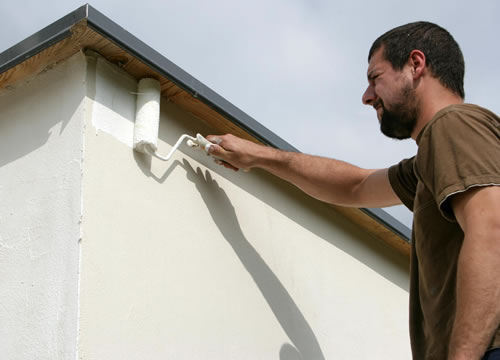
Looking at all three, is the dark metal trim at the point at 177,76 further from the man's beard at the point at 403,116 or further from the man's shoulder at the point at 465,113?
the man's shoulder at the point at 465,113

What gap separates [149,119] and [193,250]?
62 centimetres

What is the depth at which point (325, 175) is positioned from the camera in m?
4.05

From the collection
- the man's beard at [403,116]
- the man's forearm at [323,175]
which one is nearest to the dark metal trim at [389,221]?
the man's forearm at [323,175]

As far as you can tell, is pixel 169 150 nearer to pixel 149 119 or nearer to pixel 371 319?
pixel 149 119

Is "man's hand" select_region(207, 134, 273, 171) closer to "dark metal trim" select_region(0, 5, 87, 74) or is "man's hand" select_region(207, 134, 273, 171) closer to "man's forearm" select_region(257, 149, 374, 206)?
"man's forearm" select_region(257, 149, 374, 206)

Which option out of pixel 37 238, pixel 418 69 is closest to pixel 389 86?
pixel 418 69

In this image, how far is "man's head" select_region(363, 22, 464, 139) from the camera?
3.29 m

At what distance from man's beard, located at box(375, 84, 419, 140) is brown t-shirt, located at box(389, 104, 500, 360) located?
1.13 feet

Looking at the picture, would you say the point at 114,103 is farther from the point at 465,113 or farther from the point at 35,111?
the point at 465,113

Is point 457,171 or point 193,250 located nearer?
point 457,171

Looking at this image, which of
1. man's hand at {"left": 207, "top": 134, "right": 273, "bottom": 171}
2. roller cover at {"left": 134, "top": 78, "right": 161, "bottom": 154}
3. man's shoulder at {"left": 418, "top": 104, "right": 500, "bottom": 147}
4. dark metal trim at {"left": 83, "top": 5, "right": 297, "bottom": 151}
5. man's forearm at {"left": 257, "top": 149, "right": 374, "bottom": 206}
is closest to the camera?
man's shoulder at {"left": 418, "top": 104, "right": 500, "bottom": 147}

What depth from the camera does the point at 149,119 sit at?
3580 mm

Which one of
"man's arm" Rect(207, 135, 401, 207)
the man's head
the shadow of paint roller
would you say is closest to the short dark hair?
the man's head

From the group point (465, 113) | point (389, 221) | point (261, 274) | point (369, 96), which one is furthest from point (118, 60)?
point (389, 221)
